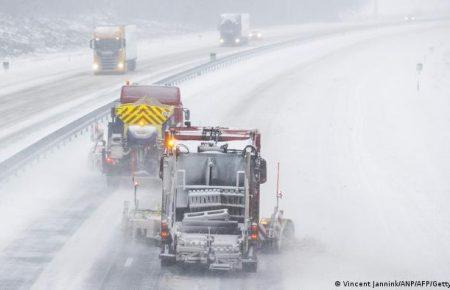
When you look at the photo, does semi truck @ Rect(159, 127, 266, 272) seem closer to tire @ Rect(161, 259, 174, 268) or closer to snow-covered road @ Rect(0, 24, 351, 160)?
tire @ Rect(161, 259, 174, 268)

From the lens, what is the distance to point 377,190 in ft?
88.4

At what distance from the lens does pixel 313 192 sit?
26641 mm

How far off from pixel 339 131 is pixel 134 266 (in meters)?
20.6

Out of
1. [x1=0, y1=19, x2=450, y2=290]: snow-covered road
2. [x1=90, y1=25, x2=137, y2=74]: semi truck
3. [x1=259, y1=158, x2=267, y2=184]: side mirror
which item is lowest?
[x1=0, y1=19, x2=450, y2=290]: snow-covered road

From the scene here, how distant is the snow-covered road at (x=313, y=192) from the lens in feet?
59.0

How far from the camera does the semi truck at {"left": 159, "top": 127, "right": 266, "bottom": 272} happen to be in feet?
57.8

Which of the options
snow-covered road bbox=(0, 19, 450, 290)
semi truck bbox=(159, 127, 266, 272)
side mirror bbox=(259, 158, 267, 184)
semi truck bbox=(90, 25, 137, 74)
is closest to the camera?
semi truck bbox=(159, 127, 266, 272)

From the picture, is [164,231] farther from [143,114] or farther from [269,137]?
[269,137]

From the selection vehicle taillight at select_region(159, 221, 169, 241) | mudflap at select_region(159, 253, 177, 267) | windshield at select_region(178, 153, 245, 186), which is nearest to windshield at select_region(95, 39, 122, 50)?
windshield at select_region(178, 153, 245, 186)

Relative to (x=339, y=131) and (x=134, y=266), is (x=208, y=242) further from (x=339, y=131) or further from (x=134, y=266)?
(x=339, y=131)

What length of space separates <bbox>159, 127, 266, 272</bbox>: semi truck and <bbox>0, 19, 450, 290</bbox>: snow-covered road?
46 cm

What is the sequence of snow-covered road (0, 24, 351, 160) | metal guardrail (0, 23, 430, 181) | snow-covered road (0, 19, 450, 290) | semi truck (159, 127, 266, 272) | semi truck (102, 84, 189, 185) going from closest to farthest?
semi truck (159, 127, 266, 272)
snow-covered road (0, 19, 450, 290)
metal guardrail (0, 23, 430, 181)
semi truck (102, 84, 189, 185)
snow-covered road (0, 24, 351, 160)

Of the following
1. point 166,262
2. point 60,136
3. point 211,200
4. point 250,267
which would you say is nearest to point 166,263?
point 166,262

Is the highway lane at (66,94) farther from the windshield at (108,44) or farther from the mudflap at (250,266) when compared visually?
the mudflap at (250,266)
